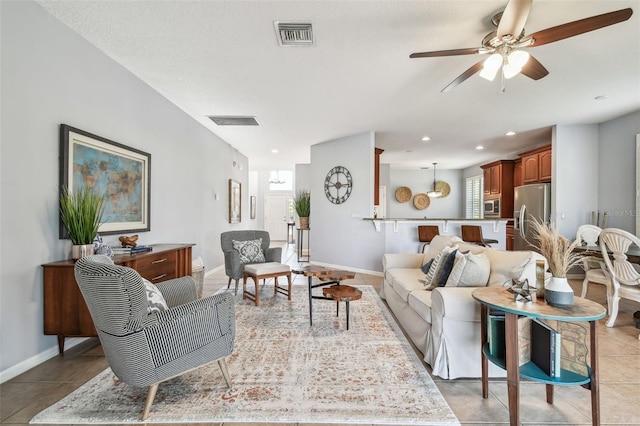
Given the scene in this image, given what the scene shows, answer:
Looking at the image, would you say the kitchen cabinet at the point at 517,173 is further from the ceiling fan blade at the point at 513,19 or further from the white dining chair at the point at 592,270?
the ceiling fan blade at the point at 513,19

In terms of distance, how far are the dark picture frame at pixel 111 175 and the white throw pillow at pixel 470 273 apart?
312cm

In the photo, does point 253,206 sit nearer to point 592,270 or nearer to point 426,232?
point 426,232

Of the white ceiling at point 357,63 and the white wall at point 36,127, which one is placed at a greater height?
the white ceiling at point 357,63

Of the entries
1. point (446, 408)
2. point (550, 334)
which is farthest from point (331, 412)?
point (550, 334)

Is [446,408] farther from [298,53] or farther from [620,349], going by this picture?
[298,53]

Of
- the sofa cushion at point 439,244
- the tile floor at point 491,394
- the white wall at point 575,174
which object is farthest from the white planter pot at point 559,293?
the white wall at point 575,174

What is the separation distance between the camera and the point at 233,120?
189 inches

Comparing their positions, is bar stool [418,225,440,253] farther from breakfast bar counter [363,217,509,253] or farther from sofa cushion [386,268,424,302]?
sofa cushion [386,268,424,302]

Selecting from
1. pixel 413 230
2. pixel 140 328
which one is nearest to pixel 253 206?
pixel 413 230

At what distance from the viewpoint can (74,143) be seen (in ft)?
8.26

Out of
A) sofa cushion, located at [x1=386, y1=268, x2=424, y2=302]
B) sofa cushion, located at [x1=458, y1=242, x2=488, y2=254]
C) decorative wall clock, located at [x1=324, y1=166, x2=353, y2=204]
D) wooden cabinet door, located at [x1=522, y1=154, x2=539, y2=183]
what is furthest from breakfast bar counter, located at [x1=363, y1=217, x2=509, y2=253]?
sofa cushion, located at [x1=458, y1=242, x2=488, y2=254]

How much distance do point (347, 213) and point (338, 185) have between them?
606mm

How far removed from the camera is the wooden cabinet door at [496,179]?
24.6 ft

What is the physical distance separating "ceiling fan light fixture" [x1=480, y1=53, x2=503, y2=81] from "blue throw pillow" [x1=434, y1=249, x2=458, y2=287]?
146cm
